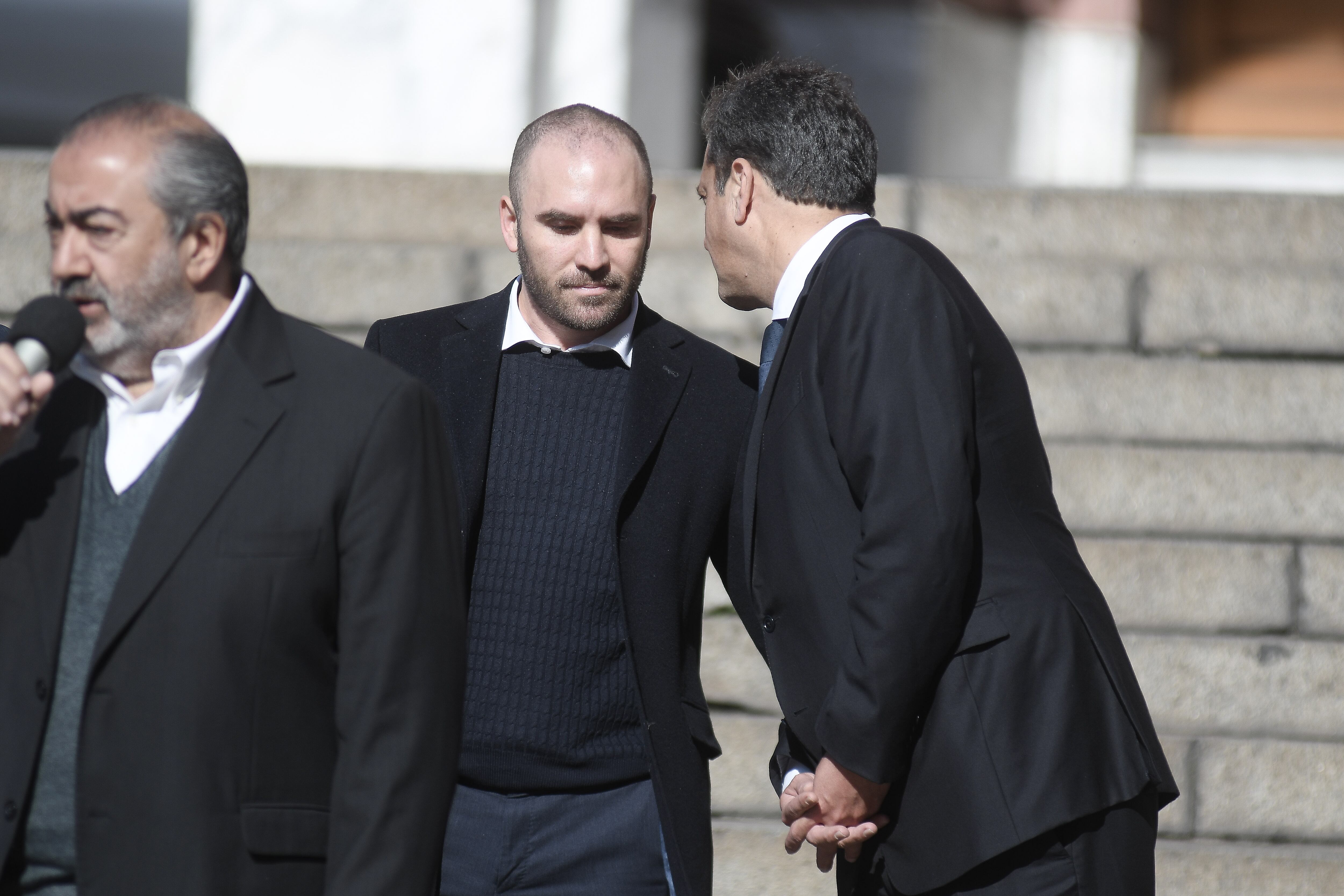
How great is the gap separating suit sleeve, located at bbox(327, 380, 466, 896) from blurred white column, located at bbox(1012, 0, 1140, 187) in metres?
7.21

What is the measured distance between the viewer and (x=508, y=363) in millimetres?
2895

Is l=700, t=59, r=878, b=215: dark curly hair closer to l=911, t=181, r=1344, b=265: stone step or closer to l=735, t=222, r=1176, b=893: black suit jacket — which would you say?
l=735, t=222, r=1176, b=893: black suit jacket

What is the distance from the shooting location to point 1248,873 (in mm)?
4105

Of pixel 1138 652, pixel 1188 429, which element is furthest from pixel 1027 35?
pixel 1138 652

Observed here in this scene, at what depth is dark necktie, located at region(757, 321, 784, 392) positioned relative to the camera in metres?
2.65

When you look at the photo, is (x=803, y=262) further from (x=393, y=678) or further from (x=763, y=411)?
(x=393, y=678)

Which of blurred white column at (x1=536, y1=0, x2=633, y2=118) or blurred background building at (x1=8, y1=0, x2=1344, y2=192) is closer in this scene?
blurred background building at (x1=8, y1=0, x2=1344, y2=192)

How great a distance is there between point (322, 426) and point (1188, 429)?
3.55 m

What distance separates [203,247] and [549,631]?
3.22 feet

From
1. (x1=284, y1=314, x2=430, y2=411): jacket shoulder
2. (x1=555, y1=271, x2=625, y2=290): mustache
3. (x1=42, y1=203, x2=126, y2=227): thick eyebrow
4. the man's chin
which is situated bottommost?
(x1=284, y1=314, x2=430, y2=411): jacket shoulder

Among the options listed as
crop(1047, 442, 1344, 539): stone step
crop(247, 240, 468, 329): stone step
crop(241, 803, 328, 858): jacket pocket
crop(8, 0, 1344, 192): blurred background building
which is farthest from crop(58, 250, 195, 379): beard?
crop(8, 0, 1344, 192): blurred background building

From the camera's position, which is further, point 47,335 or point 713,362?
point 713,362

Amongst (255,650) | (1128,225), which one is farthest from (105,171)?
(1128,225)

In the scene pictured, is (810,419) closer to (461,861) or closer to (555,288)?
(555,288)
